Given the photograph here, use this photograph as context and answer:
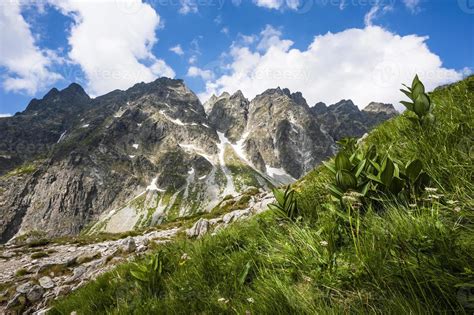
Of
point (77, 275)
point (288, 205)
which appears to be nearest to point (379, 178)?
point (288, 205)

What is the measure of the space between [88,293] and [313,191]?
452 centimetres

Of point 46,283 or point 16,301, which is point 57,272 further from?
point 16,301

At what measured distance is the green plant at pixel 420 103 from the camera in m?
3.63

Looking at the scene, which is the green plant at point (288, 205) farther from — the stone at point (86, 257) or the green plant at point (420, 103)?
the stone at point (86, 257)

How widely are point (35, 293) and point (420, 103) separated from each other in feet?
52.0

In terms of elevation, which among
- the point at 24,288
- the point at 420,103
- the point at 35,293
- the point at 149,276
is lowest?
the point at 35,293

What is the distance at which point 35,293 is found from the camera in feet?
39.1

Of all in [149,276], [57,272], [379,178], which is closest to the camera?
[379,178]

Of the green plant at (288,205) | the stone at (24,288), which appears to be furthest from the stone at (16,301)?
the green plant at (288,205)

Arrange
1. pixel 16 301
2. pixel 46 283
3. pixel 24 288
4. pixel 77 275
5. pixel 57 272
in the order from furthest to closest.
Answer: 1. pixel 57 272
2. pixel 46 283
3. pixel 77 275
4. pixel 24 288
5. pixel 16 301

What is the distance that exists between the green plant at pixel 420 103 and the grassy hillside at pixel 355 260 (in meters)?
0.15

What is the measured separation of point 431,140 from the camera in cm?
330

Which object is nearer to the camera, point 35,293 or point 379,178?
point 379,178

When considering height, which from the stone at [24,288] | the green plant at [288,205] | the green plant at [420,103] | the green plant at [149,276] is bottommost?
the stone at [24,288]
